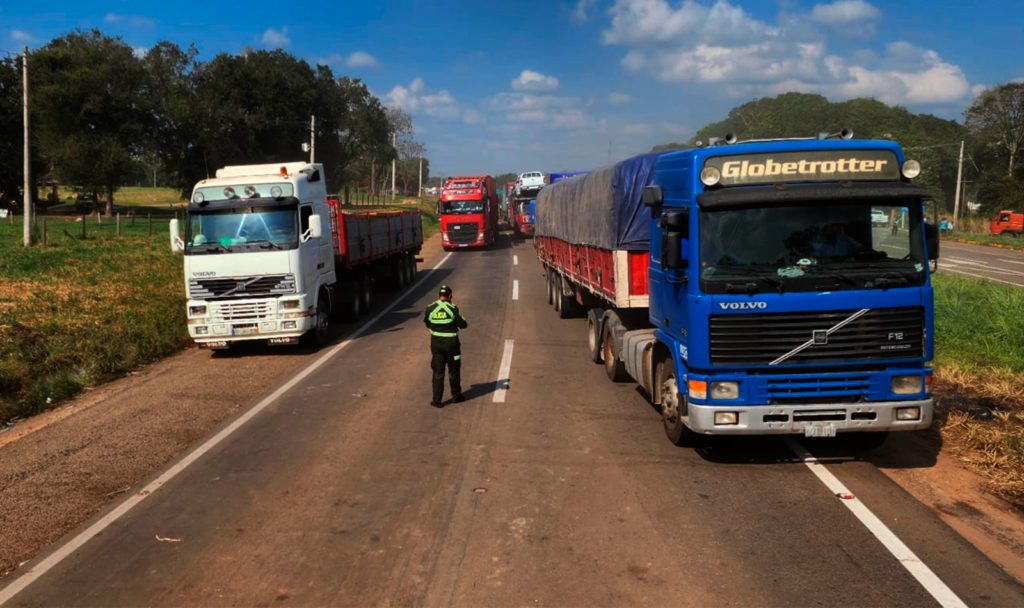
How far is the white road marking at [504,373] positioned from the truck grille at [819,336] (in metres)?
3.92

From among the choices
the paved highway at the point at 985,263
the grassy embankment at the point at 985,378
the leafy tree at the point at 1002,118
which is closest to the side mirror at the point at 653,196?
the grassy embankment at the point at 985,378

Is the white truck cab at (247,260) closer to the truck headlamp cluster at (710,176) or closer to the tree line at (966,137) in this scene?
the truck headlamp cluster at (710,176)

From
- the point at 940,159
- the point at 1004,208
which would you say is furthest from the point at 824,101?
the point at 1004,208

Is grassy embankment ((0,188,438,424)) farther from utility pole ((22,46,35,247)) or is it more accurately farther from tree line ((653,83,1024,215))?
tree line ((653,83,1024,215))

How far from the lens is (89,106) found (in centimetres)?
5194

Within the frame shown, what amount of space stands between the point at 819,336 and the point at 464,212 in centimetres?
3170

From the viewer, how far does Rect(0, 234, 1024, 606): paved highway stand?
4680 millimetres

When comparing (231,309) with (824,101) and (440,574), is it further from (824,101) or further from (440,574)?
(824,101)

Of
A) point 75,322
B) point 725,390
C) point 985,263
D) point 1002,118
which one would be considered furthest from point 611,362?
point 1002,118

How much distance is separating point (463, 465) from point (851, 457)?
3874mm

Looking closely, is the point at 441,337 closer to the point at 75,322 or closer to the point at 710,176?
the point at 710,176

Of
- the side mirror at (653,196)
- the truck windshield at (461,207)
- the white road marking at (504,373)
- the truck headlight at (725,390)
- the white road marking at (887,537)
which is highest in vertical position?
the truck windshield at (461,207)

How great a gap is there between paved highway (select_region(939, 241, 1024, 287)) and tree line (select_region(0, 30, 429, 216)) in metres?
47.0

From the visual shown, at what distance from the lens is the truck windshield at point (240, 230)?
12617 mm
